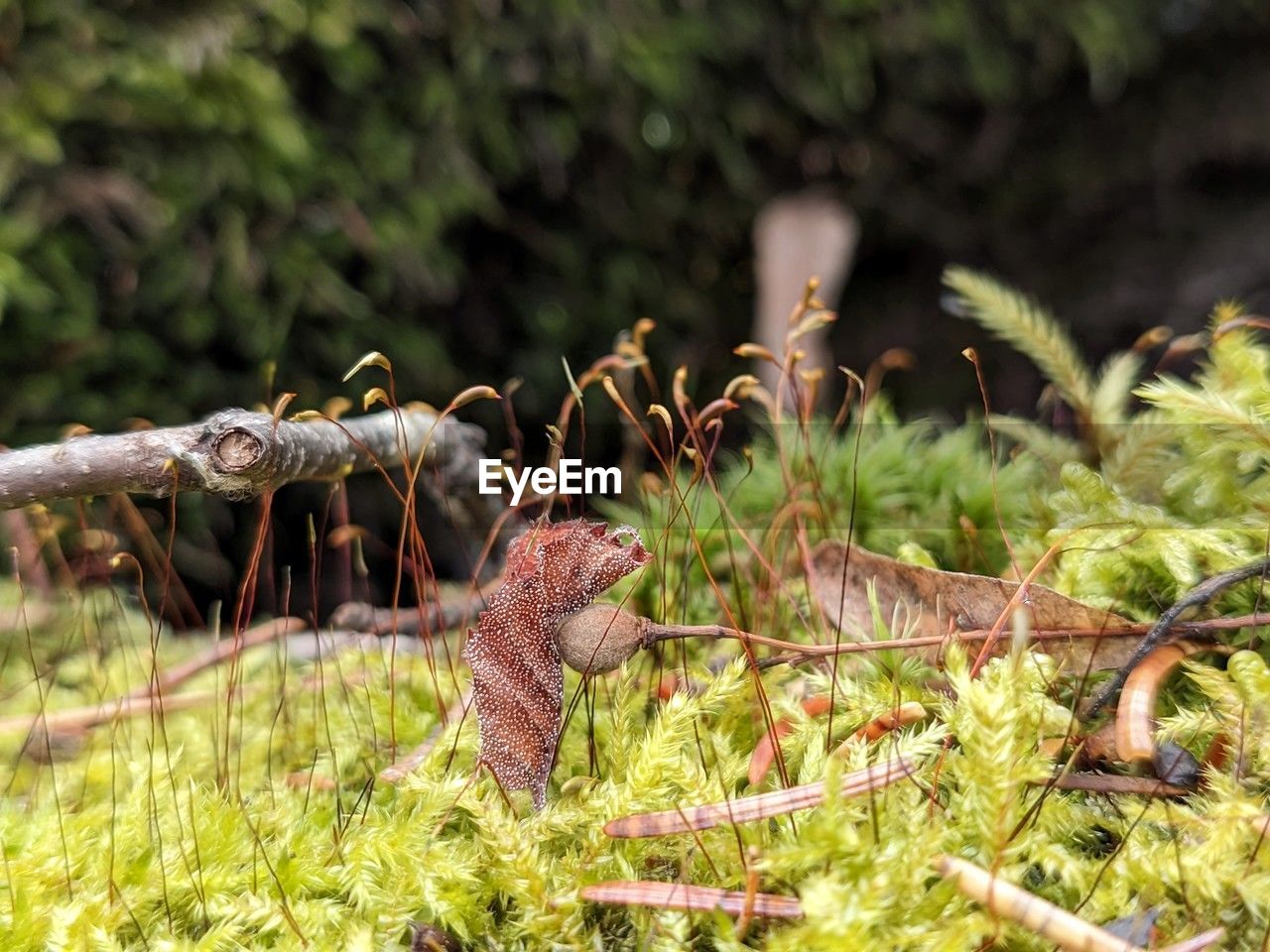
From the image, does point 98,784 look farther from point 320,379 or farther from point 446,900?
point 320,379

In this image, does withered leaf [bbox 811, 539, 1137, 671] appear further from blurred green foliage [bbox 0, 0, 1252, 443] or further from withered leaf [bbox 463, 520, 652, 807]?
blurred green foliage [bbox 0, 0, 1252, 443]

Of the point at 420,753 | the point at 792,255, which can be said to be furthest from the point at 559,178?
the point at 420,753

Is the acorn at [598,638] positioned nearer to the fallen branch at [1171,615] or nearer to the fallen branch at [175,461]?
the fallen branch at [175,461]

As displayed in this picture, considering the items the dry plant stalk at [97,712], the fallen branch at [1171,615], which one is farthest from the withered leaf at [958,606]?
the dry plant stalk at [97,712]

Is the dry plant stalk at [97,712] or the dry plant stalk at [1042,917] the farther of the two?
the dry plant stalk at [97,712]

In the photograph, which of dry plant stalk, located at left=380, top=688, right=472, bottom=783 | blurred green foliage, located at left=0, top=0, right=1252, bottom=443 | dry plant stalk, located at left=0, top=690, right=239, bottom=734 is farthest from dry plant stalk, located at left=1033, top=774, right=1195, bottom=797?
blurred green foliage, located at left=0, top=0, right=1252, bottom=443

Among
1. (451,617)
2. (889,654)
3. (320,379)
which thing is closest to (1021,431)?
(889,654)
